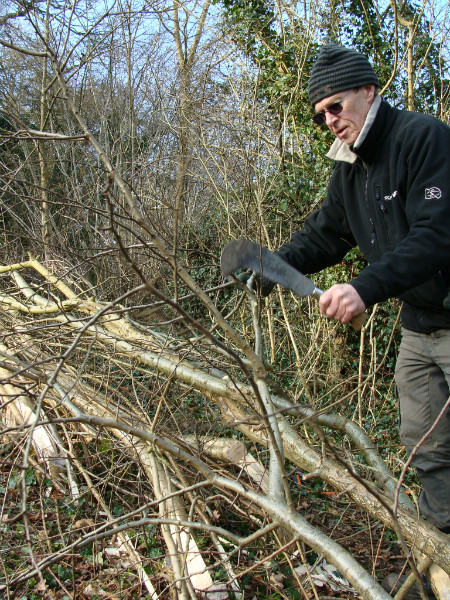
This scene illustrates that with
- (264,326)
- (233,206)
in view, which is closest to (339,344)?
(264,326)

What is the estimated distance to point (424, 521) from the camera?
2428mm

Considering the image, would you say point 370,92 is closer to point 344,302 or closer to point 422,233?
point 422,233

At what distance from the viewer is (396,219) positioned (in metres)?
2.38

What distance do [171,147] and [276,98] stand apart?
14.9 feet

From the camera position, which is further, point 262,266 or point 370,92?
point 370,92

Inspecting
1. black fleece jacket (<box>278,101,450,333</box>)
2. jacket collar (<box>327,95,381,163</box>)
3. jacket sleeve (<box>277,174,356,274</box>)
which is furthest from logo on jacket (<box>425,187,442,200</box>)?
jacket sleeve (<box>277,174,356,274</box>)

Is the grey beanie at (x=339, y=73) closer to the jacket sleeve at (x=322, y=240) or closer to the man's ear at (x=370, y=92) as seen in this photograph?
the man's ear at (x=370, y=92)

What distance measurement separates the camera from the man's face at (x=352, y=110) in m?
2.45

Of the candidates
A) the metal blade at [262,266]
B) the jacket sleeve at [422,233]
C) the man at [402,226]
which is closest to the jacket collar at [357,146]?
the man at [402,226]

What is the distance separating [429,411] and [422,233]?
93cm

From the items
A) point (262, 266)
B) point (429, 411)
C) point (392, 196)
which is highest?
point (392, 196)

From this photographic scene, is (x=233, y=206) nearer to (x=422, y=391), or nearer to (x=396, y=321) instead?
(x=396, y=321)

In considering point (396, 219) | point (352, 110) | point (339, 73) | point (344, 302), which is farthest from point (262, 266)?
point (339, 73)

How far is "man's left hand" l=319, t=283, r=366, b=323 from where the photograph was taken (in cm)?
206
